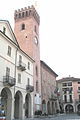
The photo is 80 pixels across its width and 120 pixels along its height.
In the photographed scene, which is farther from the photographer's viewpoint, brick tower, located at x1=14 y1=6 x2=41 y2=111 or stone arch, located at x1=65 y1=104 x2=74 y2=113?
stone arch, located at x1=65 y1=104 x2=74 y2=113

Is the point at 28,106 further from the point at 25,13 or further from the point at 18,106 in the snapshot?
the point at 25,13

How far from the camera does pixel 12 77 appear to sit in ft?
90.6

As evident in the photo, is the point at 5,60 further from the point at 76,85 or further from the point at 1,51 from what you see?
the point at 76,85

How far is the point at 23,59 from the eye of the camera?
33719mm

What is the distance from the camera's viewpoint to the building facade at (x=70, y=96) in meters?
74.8

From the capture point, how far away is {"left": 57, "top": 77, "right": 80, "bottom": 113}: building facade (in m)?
74.8

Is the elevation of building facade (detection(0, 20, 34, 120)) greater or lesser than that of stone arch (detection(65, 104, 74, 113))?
greater

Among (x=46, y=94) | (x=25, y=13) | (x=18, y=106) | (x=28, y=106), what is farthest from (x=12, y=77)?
(x=46, y=94)

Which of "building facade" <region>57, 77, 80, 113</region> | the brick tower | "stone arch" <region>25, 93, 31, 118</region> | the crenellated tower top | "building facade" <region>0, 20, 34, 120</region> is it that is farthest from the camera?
"building facade" <region>57, 77, 80, 113</region>

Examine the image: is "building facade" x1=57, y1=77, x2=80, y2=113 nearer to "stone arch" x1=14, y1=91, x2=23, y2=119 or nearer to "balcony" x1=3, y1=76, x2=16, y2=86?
"stone arch" x1=14, y1=91, x2=23, y2=119

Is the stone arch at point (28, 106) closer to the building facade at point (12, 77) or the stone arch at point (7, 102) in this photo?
the building facade at point (12, 77)

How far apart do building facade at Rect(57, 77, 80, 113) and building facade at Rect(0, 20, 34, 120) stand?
138ft

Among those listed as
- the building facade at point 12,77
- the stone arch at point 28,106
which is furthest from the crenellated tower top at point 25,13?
the stone arch at point 28,106

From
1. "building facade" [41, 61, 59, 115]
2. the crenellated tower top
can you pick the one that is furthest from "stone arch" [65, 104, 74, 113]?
the crenellated tower top
